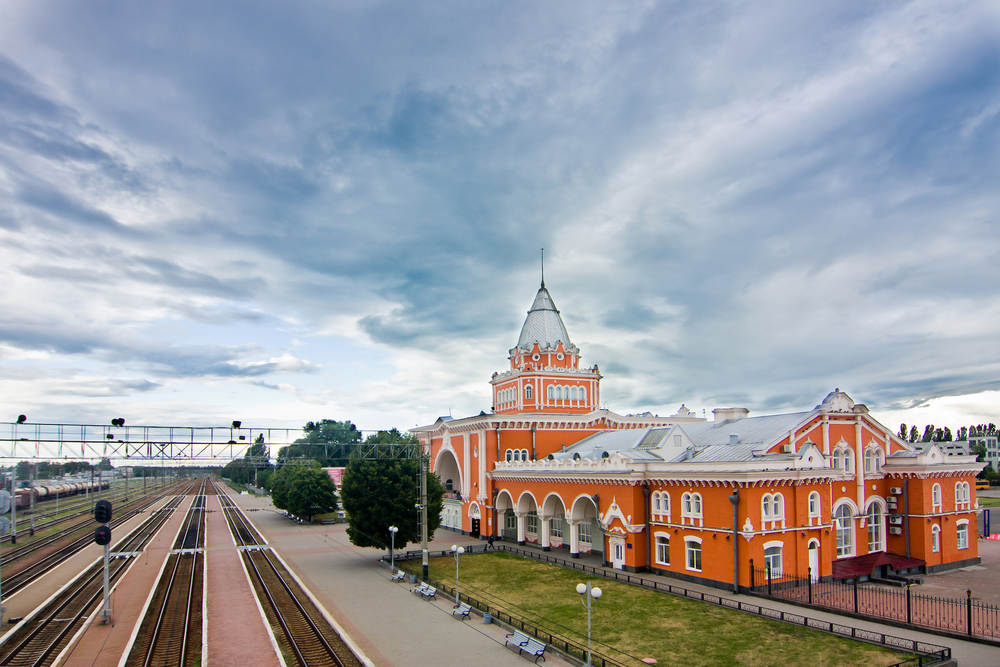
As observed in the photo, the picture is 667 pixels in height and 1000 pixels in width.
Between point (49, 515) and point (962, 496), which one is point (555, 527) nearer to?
point (962, 496)

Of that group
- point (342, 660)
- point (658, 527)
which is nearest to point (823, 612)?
point (658, 527)

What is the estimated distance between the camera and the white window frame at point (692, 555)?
115 feet

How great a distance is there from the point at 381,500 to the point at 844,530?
29.9 m

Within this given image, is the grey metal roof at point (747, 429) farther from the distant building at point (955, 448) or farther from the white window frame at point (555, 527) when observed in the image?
the distant building at point (955, 448)

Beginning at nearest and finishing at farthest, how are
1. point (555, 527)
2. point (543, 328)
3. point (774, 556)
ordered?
1. point (774, 556)
2. point (555, 527)
3. point (543, 328)

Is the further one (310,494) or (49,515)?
(49,515)


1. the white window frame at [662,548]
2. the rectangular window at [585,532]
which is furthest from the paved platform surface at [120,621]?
the rectangular window at [585,532]

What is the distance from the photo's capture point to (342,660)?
23328 mm

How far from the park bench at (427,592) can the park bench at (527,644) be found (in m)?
9.43

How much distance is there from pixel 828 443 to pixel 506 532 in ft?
93.2

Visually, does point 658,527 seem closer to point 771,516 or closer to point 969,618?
point 771,516

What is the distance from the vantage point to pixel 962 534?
137 ft

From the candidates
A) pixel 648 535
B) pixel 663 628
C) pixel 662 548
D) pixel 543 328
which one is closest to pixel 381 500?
pixel 648 535

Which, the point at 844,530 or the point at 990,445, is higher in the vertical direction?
the point at 844,530
